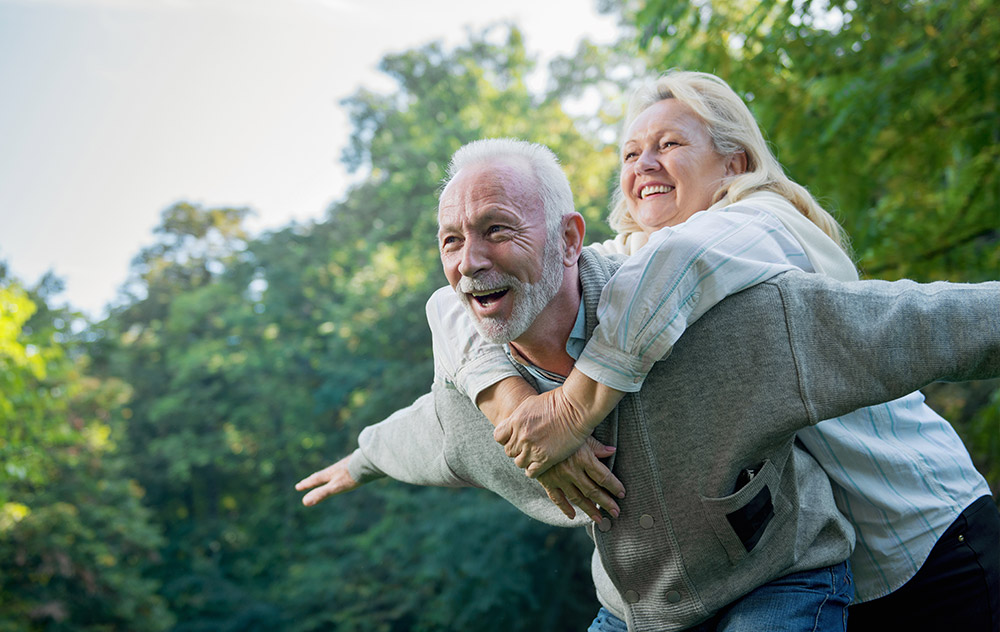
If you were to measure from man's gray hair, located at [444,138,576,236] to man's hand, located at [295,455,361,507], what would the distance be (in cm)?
100

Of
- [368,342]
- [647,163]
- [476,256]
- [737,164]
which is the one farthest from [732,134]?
[368,342]

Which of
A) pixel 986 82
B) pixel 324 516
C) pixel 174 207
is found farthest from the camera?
pixel 174 207

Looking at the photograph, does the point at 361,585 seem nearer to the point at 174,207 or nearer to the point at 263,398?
the point at 263,398

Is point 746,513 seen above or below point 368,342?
below

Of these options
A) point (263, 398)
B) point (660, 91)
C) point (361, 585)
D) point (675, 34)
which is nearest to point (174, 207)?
point (263, 398)

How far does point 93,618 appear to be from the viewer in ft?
47.6

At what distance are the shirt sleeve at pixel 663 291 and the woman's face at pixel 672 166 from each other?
52 centimetres

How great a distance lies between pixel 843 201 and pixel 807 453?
313cm

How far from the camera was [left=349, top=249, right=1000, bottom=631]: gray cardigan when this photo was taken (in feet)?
4.57

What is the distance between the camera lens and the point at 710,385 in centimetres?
150

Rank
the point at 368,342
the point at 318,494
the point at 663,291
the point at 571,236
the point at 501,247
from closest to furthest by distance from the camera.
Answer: the point at 663,291 → the point at 501,247 → the point at 571,236 → the point at 318,494 → the point at 368,342

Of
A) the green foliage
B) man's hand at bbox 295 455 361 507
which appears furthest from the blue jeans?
the green foliage

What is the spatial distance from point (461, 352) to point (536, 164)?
41 centimetres

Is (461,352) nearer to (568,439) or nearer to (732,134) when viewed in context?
(568,439)
